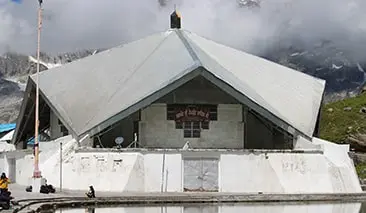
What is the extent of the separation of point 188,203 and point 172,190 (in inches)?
275

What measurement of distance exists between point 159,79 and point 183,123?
4.14 meters

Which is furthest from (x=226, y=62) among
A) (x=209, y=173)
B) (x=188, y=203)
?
(x=188, y=203)

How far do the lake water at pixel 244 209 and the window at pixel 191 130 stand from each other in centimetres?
1536

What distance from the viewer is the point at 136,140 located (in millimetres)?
47344

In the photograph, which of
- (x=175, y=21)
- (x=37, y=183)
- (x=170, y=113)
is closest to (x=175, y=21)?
(x=175, y=21)

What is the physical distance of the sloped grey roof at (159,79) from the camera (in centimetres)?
4503

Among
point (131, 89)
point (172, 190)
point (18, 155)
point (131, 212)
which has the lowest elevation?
point (131, 212)

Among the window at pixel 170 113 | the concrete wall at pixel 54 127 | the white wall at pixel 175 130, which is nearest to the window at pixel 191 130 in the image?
the white wall at pixel 175 130

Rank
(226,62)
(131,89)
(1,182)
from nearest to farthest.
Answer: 1. (1,182)
2. (131,89)
3. (226,62)

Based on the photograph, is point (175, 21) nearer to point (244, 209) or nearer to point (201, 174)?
point (201, 174)

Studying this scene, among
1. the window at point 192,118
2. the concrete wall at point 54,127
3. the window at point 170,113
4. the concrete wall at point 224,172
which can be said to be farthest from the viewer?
the concrete wall at point 54,127

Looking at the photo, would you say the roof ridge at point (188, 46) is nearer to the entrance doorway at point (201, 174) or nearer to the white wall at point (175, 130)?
the white wall at point (175, 130)

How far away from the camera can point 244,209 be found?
3042 centimetres

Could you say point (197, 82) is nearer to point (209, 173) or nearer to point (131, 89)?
point (131, 89)
